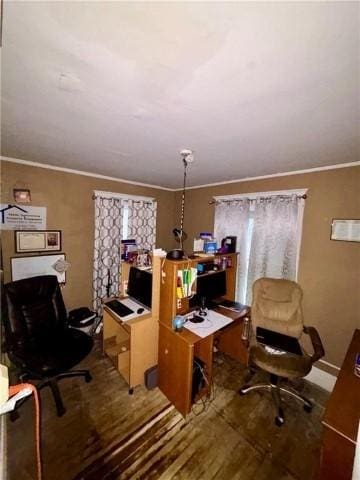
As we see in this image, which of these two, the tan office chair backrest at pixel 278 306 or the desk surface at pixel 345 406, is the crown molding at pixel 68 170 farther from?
the desk surface at pixel 345 406

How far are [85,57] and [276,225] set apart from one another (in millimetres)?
2483

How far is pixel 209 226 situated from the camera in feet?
11.3

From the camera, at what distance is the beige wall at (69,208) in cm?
244

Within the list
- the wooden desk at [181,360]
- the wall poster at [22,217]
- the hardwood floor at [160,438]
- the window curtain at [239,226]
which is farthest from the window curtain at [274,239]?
the wall poster at [22,217]

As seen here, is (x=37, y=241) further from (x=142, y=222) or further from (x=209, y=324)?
(x=209, y=324)

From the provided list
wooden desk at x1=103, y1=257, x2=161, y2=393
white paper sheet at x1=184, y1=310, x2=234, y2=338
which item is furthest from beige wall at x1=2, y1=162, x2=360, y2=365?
wooden desk at x1=103, y1=257, x2=161, y2=393

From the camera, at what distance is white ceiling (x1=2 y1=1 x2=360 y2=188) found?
2.24 feet

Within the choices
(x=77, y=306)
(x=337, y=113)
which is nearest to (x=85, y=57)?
(x=337, y=113)

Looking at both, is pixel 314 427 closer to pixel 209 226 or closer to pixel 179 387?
pixel 179 387

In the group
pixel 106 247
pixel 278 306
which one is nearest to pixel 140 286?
pixel 106 247

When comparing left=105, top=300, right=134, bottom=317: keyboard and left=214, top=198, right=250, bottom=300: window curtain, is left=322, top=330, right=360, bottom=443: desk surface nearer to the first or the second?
left=214, top=198, right=250, bottom=300: window curtain

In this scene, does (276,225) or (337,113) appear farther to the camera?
(276,225)

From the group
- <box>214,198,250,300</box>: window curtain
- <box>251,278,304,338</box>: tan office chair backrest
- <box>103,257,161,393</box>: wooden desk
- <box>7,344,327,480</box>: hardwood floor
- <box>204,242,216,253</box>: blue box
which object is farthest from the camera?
<box>214,198,250,300</box>: window curtain

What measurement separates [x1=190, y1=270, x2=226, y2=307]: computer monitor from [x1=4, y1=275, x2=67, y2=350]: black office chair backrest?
158 cm
